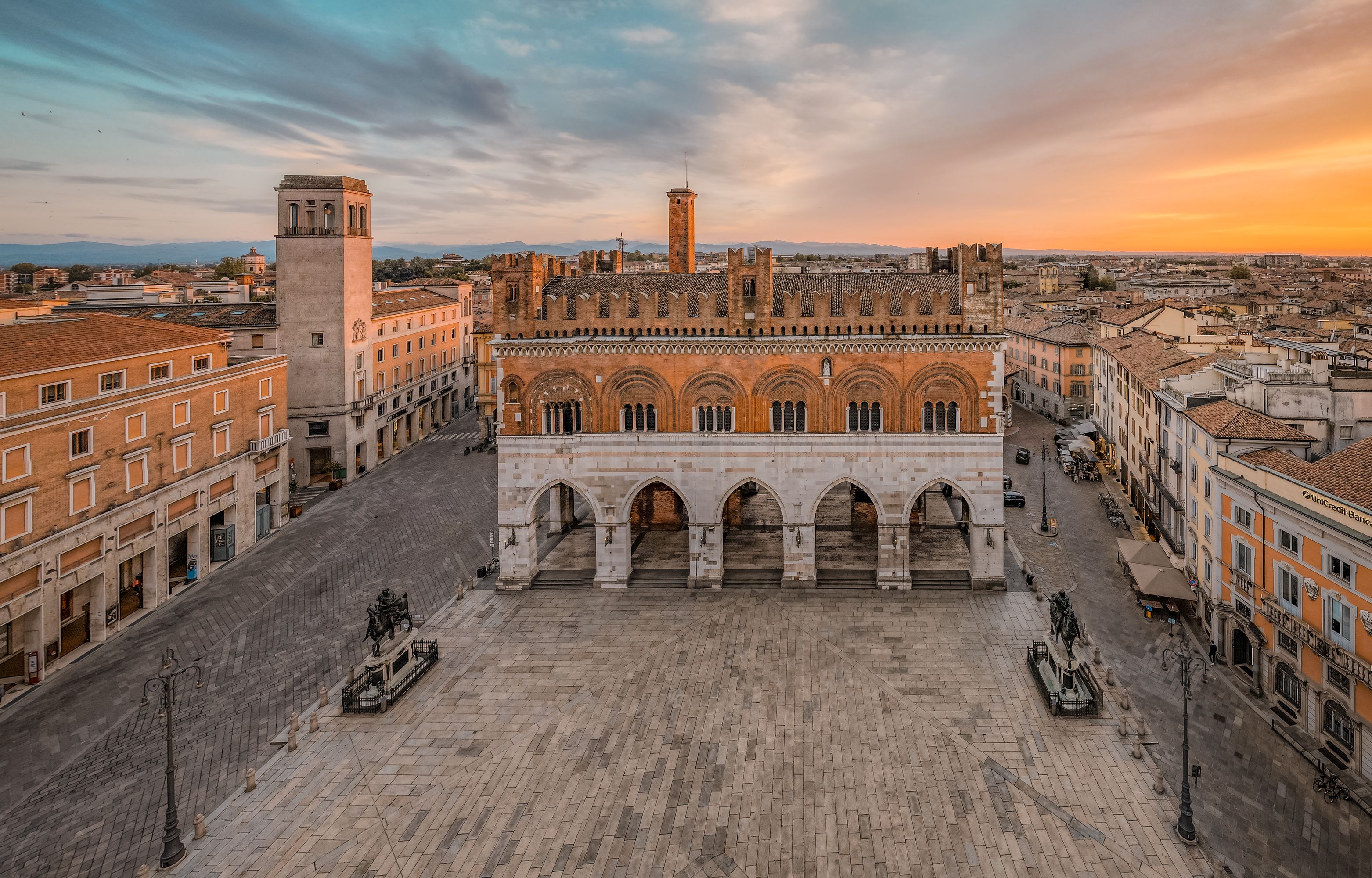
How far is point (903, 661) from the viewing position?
1046 inches

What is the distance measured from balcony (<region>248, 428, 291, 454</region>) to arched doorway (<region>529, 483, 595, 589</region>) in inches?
609

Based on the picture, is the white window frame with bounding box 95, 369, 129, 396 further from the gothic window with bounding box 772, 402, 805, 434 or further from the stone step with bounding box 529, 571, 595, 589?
the gothic window with bounding box 772, 402, 805, 434

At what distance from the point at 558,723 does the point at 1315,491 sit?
24.3 meters

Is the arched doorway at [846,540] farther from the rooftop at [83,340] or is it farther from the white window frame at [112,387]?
the rooftop at [83,340]

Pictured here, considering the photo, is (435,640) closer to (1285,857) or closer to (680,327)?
(680,327)

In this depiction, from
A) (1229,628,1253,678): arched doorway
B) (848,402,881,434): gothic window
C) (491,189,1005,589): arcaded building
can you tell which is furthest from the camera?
(848,402,881,434): gothic window

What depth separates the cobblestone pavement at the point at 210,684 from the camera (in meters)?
19.2

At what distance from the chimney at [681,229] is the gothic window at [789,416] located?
11972 mm

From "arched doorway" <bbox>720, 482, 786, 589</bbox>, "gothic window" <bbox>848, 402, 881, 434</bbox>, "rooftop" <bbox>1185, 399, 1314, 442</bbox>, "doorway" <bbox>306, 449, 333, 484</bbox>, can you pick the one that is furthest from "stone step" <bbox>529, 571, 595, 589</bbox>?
"doorway" <bbox>306, 449, 333, 484</bbox>

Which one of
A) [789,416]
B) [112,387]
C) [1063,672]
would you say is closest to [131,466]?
[112,387]

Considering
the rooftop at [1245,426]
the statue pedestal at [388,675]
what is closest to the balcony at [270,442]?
the statue pedestal at [388,675]

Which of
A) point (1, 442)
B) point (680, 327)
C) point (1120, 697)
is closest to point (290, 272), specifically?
point (1, 442)

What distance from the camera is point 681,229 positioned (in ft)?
141

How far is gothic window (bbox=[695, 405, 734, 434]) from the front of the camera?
34594mm
